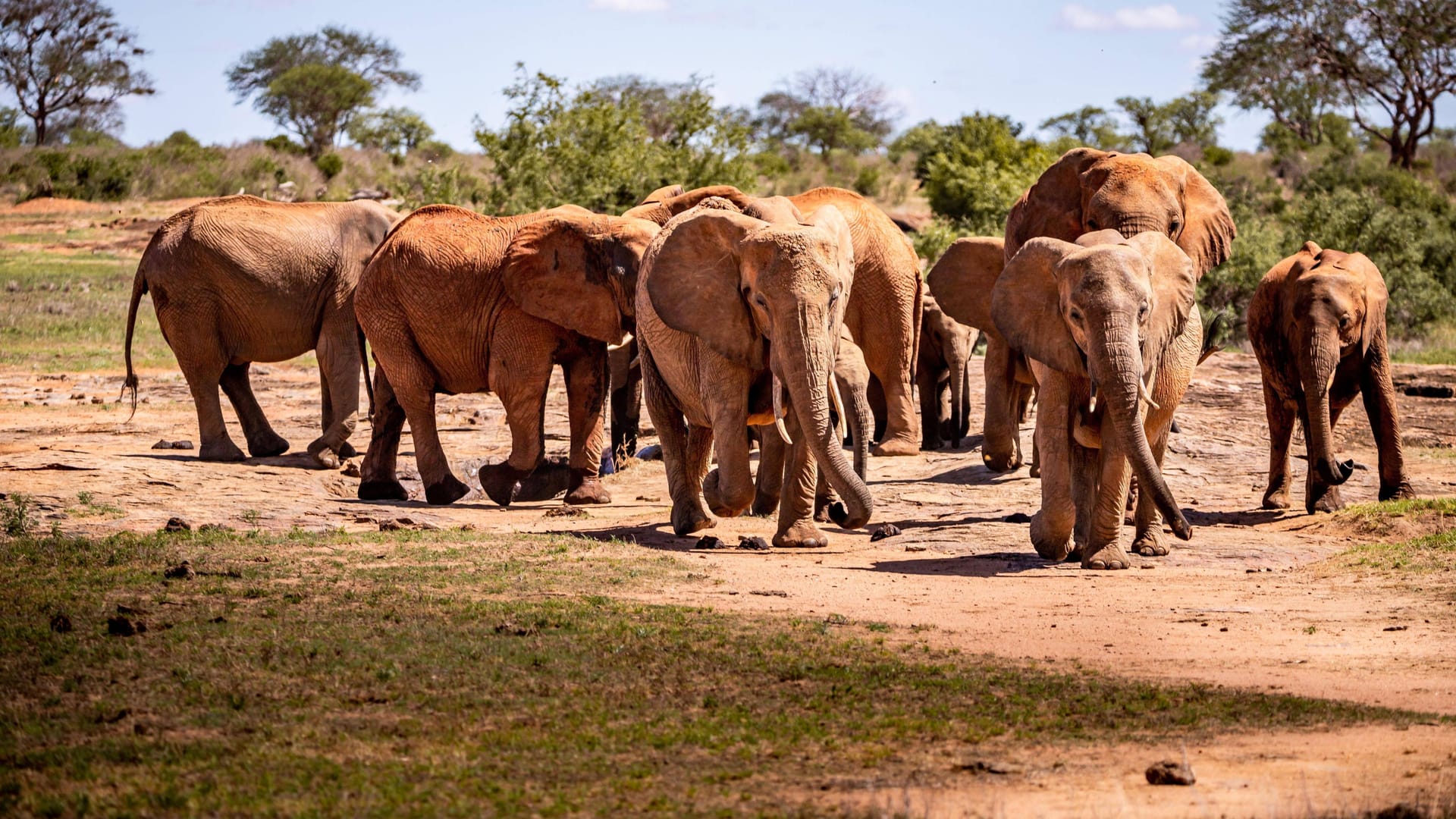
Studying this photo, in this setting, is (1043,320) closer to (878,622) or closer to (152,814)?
(878,622)

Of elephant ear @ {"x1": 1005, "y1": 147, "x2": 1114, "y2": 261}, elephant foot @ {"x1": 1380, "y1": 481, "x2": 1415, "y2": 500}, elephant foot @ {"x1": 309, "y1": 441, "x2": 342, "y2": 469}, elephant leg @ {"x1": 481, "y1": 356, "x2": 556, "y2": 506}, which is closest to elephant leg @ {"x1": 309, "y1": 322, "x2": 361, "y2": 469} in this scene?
elephant foot @ {"x1": 309, "y1": 441, "x2": 342, "y2": 469}

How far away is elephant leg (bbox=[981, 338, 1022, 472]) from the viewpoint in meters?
13.2

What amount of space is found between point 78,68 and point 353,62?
12.2m

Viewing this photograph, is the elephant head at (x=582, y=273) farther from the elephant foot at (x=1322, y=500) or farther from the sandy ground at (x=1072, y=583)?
the elephant foot at (x=1322, y=500)

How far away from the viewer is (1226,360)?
21172mm

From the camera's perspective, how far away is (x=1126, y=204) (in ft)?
38.6

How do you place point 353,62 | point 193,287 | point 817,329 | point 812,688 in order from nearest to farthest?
1. point 812,688
2. point 817,329
3. point 193,287
4. point 353,62

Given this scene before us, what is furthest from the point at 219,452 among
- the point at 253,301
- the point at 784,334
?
the point at 784,334

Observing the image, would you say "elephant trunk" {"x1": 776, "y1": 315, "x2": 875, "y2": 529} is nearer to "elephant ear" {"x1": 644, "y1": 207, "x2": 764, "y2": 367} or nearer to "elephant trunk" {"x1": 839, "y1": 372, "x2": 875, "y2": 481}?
"elephant ear" {"x1": 644, "y1": 207, "x2": 764, "y2": 367}

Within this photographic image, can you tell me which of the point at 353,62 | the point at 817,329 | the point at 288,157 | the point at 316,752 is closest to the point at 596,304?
the point at 817,329

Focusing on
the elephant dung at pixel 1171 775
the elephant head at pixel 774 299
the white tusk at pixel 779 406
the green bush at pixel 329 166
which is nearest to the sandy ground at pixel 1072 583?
the elephant dung at pixel 1171 775

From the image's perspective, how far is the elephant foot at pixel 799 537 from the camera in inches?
415

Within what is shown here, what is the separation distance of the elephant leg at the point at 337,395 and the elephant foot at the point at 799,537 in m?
5.44

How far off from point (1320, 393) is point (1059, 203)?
93.9 inches
